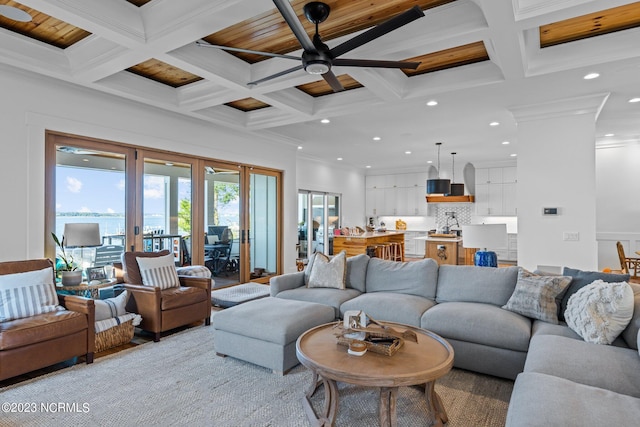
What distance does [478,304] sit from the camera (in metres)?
3.33

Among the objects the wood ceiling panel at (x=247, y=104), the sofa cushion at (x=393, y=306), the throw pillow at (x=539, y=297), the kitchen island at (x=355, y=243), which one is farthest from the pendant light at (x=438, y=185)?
the throw pillow at (x=539, y=297)

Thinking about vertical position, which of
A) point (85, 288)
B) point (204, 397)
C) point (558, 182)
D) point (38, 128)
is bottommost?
point (204, 397)

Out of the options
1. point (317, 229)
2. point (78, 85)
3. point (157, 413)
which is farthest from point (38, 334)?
point (317, 229)

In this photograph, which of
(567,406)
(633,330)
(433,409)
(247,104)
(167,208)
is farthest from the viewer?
(247,104)

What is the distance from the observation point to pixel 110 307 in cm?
368

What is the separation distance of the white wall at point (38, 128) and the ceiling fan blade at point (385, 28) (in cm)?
328

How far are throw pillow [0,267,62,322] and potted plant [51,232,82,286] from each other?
1.10 ft

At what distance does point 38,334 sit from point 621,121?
8144 mm

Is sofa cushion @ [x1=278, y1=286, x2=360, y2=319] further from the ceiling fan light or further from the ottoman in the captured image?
the ceiling fan light

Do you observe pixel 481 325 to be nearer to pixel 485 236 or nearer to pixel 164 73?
pixel 485 236

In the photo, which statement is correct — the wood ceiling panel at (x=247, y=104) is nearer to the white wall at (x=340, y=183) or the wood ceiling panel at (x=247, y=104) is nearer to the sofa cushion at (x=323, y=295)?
the sofa cushion at (x=323, y=295)

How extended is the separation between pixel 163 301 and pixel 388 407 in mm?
2721

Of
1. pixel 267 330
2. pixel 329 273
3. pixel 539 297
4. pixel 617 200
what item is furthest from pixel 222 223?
pixel 617 200

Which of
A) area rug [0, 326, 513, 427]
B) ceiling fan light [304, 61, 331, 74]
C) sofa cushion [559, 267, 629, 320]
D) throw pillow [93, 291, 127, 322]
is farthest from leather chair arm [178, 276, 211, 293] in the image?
sofa cushion [559, 267, 629, 320]
